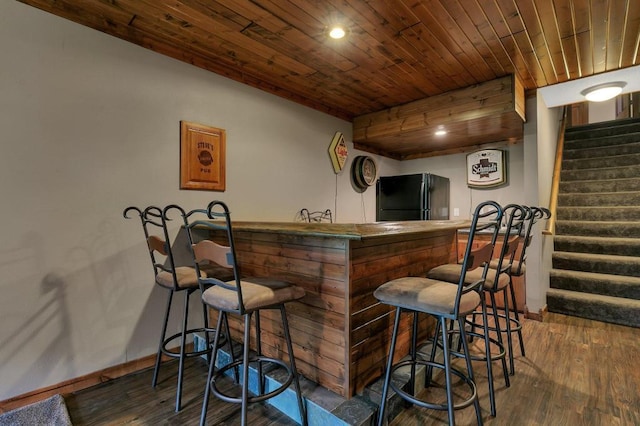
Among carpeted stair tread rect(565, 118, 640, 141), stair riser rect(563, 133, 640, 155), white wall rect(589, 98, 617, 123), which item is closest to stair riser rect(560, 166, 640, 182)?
stair riser rect(563, 133, 640, 155)

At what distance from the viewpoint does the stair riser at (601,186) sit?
4.08 metres

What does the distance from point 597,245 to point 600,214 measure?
0.61 meters

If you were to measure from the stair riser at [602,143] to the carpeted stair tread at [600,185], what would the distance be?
0.78 meters

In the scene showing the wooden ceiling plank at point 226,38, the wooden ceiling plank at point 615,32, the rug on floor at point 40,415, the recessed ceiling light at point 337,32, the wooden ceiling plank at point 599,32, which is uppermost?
the wooden ceiling plank at point 615,32

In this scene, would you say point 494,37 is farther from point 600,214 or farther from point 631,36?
point 600,214

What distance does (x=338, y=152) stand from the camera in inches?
154

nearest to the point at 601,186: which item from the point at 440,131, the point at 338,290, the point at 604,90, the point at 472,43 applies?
the point at 604,90

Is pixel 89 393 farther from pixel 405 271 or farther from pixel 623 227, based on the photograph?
pixel 623 227

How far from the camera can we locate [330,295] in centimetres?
166

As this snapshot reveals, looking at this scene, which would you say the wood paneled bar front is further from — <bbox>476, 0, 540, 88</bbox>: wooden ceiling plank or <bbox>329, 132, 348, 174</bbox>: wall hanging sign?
<bbox>329, 132, 348, 174</bbox>: wall hanging sign

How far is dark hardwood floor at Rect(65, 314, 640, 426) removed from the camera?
165 centimetres

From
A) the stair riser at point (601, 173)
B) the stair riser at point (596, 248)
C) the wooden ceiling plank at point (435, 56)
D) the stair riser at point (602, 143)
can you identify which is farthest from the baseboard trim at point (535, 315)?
the stair riser at point (602, 143)

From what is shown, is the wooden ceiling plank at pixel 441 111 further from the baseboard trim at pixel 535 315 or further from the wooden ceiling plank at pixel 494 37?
the baseboard trim at pixel 535 315

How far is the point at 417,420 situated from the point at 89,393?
199 centimetres
